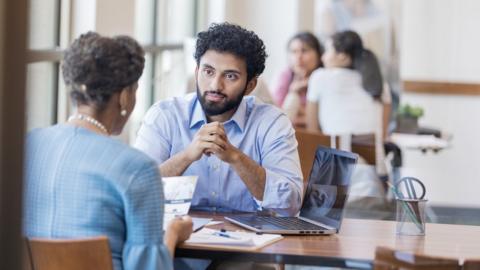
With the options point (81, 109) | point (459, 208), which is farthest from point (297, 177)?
point (459, 208)

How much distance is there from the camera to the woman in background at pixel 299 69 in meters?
6.08

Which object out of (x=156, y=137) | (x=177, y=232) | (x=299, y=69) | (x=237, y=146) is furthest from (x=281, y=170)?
(x=299, y=69)

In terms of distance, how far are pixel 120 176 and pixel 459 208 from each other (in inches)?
200

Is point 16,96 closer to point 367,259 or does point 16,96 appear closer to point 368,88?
point 367,259

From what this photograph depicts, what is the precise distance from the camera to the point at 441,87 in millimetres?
7969

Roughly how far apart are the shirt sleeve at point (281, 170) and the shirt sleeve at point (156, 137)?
0.31m

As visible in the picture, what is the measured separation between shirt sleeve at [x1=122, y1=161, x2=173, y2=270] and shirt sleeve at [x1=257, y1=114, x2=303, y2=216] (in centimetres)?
79

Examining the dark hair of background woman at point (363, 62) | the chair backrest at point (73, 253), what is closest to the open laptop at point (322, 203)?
the chair backrest at point (73, 253)

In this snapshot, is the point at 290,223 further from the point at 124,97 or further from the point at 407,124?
the point at 407,124

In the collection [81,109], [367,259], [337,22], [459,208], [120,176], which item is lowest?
[459,208]

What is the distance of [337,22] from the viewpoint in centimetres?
771

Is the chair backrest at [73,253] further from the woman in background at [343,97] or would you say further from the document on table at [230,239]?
the woman in background at [343,97]

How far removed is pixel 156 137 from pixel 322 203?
0.60 meters

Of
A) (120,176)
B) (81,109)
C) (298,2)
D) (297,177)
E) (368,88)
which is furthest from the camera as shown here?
(298,2)
